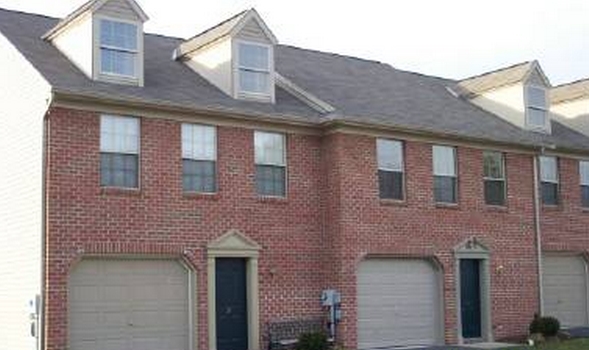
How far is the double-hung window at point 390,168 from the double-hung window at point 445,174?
4.31ft

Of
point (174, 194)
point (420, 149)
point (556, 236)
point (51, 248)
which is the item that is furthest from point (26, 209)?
point (556, 236)

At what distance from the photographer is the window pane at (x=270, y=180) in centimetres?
2259

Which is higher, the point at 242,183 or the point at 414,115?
the point at 414,115

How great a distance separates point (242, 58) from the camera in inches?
910

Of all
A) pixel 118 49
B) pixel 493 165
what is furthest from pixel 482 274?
pixel 118 49

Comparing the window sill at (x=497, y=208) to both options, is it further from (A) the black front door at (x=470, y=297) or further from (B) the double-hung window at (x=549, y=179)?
(B) the double-hung window at (x=549, y=179)

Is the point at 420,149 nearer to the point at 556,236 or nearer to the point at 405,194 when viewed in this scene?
the point at 405,194

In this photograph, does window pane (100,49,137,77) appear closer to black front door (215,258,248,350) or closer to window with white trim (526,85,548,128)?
black front door (215,258,248,350)

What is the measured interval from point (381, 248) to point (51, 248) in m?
8.73

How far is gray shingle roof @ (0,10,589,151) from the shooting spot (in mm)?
20781

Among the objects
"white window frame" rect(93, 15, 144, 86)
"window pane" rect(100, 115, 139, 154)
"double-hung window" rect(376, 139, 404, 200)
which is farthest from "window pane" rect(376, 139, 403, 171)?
"window pane" rect(100, 115, 139, 154)

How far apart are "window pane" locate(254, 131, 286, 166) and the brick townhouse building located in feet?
0.12

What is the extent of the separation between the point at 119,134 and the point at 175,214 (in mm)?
2202

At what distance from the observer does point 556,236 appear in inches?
Answer: 1129
